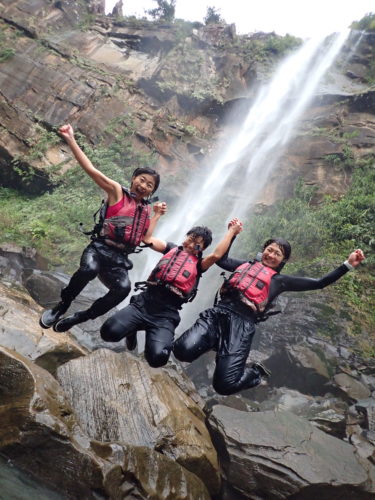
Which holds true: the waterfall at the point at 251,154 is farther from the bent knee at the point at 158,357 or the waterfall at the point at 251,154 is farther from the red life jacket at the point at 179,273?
the bent knee at the point at 158,357

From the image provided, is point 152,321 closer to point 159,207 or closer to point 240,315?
point 240,315

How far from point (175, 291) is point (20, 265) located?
28.9 feet

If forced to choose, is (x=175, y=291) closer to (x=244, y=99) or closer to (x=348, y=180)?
(x=348, y=180)

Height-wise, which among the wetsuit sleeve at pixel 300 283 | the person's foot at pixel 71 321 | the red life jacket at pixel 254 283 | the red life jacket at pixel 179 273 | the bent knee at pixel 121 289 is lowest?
the person's foot at pixel 71 321

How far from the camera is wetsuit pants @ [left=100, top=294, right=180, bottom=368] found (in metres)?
4.24

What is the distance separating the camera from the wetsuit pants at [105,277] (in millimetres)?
4586

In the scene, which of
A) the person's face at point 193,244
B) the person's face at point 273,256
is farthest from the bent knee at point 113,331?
the person's face at point 273,256

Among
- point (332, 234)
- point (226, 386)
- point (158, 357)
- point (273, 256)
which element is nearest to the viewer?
point (158, 357)

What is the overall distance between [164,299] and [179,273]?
46 cm

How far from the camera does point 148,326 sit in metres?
4.50

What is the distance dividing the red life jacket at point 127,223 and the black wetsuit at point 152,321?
2.47 feet

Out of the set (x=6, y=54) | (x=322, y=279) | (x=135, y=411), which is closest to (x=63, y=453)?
(x=135, y=411)

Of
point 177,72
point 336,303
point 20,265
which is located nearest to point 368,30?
point 177,72

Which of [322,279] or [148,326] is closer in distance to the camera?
[148,326]
